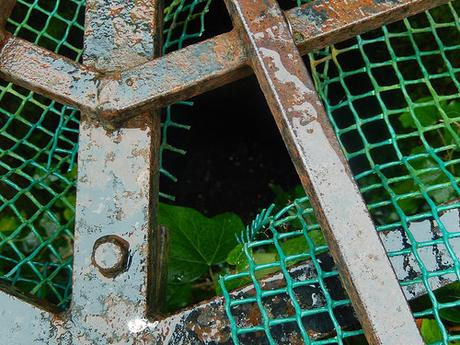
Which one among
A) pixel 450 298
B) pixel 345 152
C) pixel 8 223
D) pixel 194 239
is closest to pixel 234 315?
pixel 345 152

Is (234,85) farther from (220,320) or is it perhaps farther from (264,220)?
(220,320)

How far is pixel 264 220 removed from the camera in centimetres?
113

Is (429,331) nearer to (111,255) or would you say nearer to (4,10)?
(111,255)

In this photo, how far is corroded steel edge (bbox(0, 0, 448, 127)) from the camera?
3.45 ft

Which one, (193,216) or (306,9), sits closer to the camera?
(306,9)

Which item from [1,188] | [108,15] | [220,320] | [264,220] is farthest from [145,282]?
[1,188]

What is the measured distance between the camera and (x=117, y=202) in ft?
3.46

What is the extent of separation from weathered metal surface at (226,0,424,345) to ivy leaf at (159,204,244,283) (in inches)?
22.9

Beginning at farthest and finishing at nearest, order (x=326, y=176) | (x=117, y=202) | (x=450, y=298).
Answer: (x=450, y=298), (x=117, y=202), (x=326, y=176)

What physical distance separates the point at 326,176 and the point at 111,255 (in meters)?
0.39

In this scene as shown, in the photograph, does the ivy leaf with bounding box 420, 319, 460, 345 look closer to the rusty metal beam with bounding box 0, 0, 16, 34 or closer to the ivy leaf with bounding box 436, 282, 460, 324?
the ivy leaf with bounding box 436, 282, 460, 324

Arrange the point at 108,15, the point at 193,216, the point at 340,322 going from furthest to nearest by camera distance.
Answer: the point at 193,216 → the point at 108,15 → the point at 340,322

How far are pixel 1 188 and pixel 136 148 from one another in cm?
66

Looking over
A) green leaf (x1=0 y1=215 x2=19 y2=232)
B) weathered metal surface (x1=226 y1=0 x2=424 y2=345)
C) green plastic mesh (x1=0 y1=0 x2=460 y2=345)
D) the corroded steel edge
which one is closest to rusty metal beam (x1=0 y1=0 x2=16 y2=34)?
the corroded steel edge
